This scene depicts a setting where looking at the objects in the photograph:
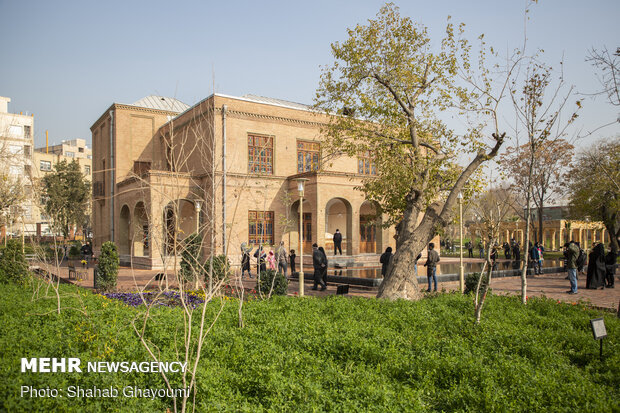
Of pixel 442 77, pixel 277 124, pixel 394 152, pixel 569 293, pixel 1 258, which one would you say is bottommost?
pixel 569 293

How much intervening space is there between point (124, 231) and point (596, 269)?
25.6m

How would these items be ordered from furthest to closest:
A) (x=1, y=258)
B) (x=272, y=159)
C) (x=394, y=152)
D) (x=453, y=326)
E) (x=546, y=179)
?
(x=546, y=179)
(x=272, y=159)
(x=1, y=258)
(x=394, y=152)
(x=453, y=326)

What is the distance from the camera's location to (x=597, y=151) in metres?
32.0

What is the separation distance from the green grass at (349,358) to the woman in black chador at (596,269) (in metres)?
7.29

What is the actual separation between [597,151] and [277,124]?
24042 mm

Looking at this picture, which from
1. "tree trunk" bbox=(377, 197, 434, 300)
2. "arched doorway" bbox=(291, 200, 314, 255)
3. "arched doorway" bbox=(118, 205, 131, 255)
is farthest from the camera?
"arched doorway" bbox=(118, 205, 131, 255)

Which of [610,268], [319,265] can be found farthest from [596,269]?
[319,265]

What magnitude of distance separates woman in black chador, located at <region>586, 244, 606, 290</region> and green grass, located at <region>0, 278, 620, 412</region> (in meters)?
7.29

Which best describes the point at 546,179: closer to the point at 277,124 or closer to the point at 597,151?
the point at 597,151

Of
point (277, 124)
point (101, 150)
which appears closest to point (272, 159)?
point (277, 124)

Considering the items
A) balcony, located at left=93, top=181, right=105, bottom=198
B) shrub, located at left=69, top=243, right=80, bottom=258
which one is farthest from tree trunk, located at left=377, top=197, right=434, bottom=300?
shrub, located at left=69, top=243, right=80, bottom=258

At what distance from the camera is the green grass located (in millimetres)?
4230

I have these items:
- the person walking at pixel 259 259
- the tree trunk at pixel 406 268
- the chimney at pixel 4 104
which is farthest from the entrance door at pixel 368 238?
the chimney at pixel 4 104

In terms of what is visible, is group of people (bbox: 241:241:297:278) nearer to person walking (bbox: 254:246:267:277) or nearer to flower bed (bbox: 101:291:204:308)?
person walking (bbox: 254:246:267:277)
